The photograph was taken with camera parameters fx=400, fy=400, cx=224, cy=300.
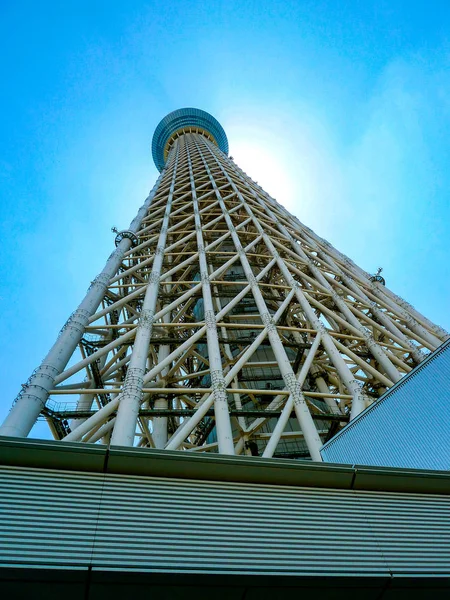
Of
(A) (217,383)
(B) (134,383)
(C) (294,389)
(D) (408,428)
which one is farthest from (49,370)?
(D) (408,428)

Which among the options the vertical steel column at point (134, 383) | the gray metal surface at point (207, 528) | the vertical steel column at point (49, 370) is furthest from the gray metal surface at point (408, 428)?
the vertical steel column at point (49, 370)

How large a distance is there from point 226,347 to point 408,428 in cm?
1042

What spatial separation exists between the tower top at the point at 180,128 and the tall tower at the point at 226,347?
3521 centimetres

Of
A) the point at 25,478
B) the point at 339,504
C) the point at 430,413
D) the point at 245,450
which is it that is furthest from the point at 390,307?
the point at 25,478

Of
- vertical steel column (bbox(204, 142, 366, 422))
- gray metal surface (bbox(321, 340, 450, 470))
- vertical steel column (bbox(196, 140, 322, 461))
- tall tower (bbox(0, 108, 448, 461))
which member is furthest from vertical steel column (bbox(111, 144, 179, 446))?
vertical steel column (bbox(204, 142, 366, 422))

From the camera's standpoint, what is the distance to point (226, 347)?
59.4ft

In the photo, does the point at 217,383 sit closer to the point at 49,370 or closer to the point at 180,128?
the point at 49,370

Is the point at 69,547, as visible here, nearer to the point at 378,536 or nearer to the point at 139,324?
the point at 378,536

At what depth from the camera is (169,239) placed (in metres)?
24.8

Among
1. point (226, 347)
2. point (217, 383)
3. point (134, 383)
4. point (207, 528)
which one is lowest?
point (207, 528)

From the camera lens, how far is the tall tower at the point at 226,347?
10336 mm

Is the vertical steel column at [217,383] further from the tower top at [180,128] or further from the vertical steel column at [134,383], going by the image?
the tower top at [180,128]

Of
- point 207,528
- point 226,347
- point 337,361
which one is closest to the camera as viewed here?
point 207,528

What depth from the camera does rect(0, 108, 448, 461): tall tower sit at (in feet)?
33.9
